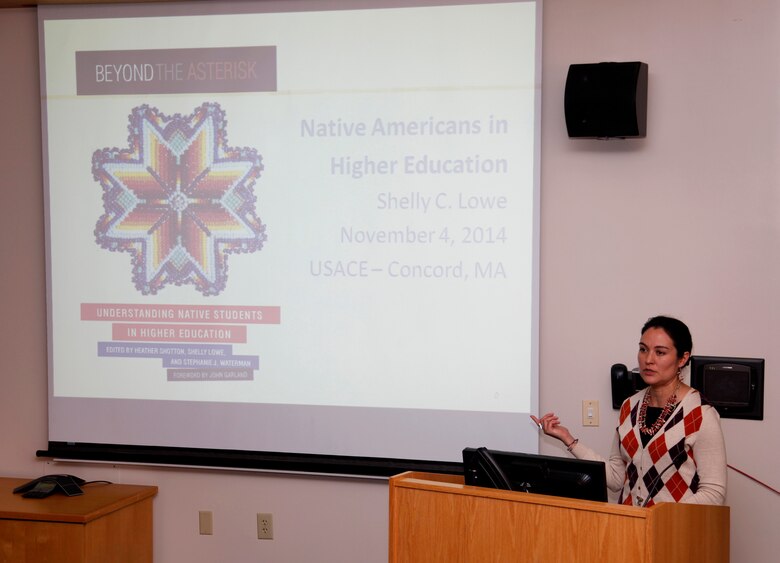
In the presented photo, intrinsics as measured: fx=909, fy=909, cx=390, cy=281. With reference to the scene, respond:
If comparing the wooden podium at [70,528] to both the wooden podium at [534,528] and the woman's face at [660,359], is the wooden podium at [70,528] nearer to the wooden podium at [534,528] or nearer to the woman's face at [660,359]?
the wooden podium at [534,528]

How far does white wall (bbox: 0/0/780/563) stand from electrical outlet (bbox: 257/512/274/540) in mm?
96

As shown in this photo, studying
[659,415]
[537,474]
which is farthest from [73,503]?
[659,415]

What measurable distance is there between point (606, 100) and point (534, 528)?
6.12ft

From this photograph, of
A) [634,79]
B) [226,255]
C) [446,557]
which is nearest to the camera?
[446,557]

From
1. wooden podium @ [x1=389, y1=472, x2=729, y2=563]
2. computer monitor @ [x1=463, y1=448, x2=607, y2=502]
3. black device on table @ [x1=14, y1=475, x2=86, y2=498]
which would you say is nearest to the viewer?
wooden podium @ [x1=389, y1=472, x2=729, y2=563]

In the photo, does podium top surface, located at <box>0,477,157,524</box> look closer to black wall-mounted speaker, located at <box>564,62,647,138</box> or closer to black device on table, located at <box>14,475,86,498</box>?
black device on table, located at <box>14,475,86,498</box>

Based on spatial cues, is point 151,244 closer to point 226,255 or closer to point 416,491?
point 226,255

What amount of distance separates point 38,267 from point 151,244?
2.06 feet

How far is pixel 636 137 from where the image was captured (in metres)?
3.84

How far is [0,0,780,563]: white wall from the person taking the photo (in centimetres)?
380

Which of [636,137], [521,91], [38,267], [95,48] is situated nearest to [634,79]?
[636,137]

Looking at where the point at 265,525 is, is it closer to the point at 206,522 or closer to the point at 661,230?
the point at 206,522

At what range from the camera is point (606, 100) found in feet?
12.2

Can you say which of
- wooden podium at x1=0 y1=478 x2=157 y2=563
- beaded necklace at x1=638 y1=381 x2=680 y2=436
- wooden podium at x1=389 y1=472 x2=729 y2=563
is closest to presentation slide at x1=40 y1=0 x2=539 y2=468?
wooden podium at x1=0 y1=478 x2=157 y2=563
